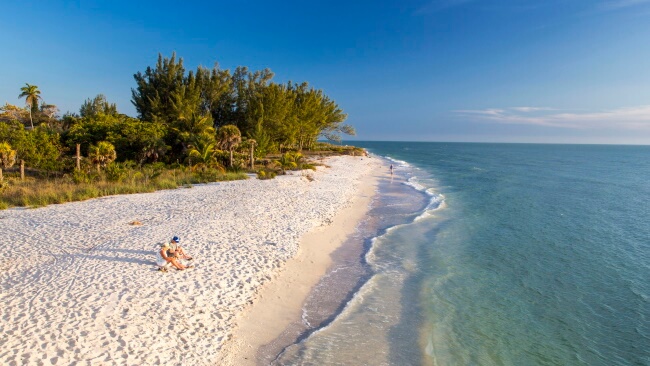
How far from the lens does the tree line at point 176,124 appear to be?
76.5 ft

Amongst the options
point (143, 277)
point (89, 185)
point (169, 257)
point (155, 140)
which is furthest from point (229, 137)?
point (143, 277)

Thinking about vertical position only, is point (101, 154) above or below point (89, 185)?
above

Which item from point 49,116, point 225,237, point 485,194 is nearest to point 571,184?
point 485,194

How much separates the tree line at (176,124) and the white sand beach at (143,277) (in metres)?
10.6

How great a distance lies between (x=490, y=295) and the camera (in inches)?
406

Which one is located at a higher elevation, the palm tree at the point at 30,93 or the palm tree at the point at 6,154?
the palm tree at the point at 30,93

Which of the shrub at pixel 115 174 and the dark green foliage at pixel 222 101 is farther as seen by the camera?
the dark green foliage at pixel 222 101

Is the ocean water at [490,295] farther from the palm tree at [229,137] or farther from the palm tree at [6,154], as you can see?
the palm tree at [6,154]

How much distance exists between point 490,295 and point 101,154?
79.6 ft

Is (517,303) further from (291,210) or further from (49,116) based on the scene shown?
(49,116)

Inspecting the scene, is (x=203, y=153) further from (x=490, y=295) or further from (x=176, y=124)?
(x=490, y=295)

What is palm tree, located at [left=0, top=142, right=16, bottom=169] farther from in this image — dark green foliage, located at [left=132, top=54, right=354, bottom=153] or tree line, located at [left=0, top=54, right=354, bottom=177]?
dark green foliage, located at [left=132, top=54, right=354, bottom=153]

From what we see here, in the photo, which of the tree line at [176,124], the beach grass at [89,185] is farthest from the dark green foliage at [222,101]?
the beach grass at [89,185]

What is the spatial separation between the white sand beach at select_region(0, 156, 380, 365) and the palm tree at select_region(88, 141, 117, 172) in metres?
7.58
